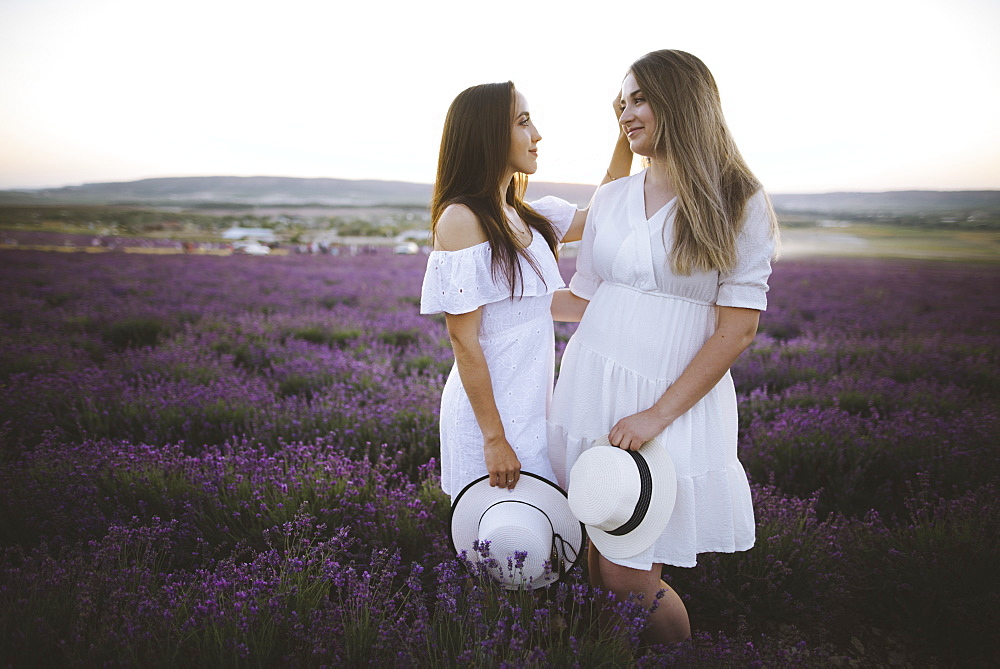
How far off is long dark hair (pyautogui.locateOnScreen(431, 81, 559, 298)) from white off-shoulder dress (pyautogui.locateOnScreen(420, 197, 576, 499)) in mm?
50

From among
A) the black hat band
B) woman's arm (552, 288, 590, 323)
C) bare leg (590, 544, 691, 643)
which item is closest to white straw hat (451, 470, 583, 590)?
bare leg (590, 544, 691, 643)

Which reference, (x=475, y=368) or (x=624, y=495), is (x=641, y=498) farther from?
(x=475, y=368)

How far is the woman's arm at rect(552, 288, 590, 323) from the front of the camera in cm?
235

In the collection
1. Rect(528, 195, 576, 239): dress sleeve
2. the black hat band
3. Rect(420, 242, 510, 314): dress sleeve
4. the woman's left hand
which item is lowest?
the black hat band

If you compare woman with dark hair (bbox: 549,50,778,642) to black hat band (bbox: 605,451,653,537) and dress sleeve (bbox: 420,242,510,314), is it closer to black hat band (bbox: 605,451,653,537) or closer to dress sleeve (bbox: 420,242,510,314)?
black hat band (bbox: 605,451,653,537)

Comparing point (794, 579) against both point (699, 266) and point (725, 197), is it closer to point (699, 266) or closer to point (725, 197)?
point (699, 266)

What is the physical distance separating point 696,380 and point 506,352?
2.14 ft

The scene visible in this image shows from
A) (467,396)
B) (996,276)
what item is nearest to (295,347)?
(467,396)

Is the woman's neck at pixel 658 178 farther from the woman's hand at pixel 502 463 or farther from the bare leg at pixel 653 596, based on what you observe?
the bare leg at pixel 653 596

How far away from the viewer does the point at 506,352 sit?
6.34ft

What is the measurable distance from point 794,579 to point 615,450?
129 cm

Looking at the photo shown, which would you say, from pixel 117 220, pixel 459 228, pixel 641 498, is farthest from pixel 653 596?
pixel 117 220

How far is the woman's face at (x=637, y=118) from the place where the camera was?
1774 mm

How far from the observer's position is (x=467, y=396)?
74.4 inches
